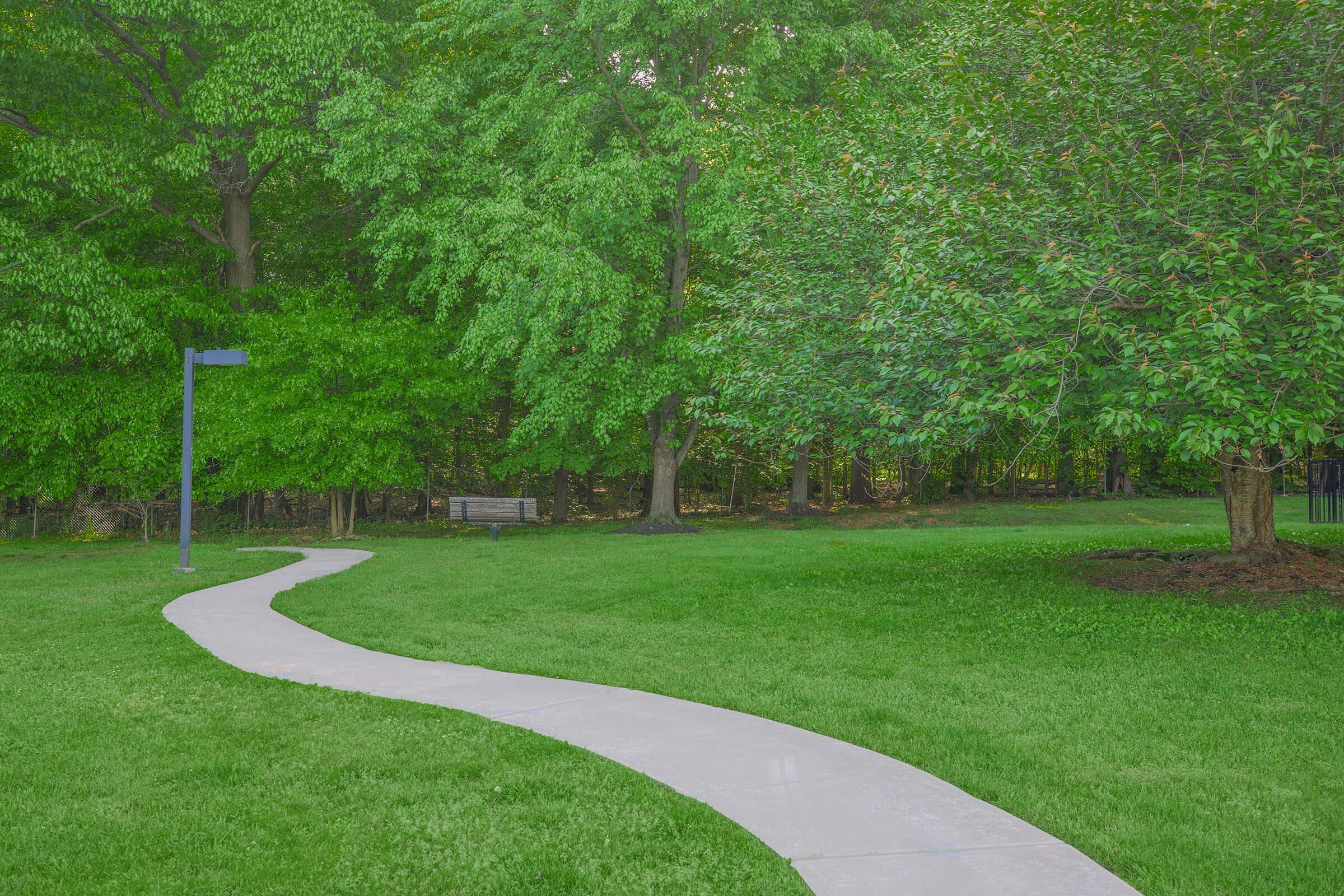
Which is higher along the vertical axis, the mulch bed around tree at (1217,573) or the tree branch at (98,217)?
the tree branch at (98,217)

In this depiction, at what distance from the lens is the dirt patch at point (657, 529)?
2003 cm

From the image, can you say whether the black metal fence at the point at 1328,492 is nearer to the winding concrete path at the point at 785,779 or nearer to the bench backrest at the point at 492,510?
the bench backrest at the point at 492,510

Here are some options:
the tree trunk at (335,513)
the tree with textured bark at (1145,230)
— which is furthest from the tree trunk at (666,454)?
the tree with textured bark at (1145,230)

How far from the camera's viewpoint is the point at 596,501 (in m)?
29.8

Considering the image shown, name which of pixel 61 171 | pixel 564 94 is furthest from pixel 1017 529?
pixel 61 171

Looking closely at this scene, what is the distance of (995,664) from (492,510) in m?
13.8

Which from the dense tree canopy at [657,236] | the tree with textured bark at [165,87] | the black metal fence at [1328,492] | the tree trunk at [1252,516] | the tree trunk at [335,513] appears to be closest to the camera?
the dense tree canopy at [657,236]

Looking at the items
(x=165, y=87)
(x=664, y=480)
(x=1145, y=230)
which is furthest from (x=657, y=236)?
(x=1145, y=230)

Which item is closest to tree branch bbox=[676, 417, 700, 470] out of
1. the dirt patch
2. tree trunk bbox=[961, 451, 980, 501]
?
the dirt patch

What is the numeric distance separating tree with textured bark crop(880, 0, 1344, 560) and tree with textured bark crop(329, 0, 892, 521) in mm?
9385

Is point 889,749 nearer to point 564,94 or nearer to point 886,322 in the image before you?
point 886,322

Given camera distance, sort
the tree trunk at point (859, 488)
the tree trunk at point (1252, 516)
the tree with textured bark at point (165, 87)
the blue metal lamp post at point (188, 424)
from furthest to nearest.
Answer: the tree trunk at point (859, 488)
the tree with textured bark at point (165, 87)
the blue metal lamp post at point (188, 424)
the tree trunk at point (1252, 516)

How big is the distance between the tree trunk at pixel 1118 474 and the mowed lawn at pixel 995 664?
16761mm

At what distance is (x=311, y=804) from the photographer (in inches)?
169
